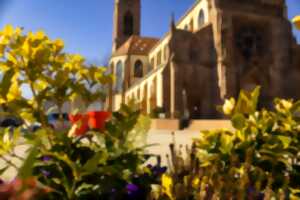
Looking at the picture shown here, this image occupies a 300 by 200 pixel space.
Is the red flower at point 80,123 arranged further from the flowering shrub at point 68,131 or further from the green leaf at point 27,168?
the green leaf at point 27,168

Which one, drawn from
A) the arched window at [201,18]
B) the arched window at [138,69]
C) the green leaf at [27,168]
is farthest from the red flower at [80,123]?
the arched window at [138,69]

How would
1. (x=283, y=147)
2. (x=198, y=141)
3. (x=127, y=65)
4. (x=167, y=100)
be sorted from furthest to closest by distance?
(x=127, y=65) < (x=167, y=100) < (x=198, y=141) < (x=283, y=147)

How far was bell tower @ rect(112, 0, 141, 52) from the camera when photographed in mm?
60125

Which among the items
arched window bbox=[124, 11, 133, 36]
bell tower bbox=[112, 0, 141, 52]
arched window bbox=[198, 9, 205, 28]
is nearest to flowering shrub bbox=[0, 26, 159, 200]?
arched window bbox=[198, 9, 205, 28]

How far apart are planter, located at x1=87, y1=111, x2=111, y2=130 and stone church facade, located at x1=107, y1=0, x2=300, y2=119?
2811 cm

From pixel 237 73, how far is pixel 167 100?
7784 mm

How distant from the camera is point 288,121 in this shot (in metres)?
2.36

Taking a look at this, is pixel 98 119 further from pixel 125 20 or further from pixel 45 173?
pixel 125 20

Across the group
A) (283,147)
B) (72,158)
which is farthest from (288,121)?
(72,158)

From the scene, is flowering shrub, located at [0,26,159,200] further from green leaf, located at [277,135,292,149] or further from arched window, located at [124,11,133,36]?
arched window, located at [124,11,133,36]

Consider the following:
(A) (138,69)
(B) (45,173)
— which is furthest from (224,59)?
(B) (45,173)

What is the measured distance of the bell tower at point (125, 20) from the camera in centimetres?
6012

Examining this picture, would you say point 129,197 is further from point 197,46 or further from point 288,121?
point 197,46

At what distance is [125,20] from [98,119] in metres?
61.6
